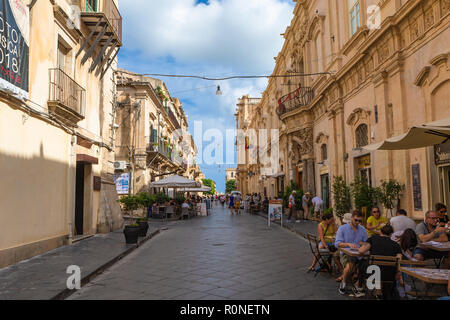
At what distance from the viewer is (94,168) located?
13.4 m

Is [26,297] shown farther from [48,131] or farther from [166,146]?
[166,146]

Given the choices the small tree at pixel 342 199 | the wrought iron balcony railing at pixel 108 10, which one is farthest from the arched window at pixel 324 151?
the wrought iron balcony railing at pixel 108 10

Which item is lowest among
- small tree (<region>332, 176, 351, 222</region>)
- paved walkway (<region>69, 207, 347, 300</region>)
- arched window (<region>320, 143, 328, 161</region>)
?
paved walkway (<region>69, 207, 347, 300</region>)

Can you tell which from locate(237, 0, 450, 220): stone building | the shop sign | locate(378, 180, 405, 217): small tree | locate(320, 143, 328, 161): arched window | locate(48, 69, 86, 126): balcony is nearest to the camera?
the shop sign

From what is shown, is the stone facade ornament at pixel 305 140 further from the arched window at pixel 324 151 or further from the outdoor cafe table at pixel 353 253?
the outdoor cafe table at pixel 353 253

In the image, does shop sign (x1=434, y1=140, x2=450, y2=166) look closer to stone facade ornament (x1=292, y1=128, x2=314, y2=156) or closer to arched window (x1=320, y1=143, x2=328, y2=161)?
arched window (x1=320, y1=143, x2=328, y2=161)

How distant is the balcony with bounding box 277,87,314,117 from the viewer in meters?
20.6

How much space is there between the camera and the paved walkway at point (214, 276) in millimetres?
5539

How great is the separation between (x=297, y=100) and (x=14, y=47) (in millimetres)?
16312

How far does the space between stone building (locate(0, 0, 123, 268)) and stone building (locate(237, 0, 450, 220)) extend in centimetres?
880

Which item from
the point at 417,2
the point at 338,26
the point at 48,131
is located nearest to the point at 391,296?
the point at 417,2

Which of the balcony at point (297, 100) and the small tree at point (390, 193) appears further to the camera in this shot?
the balcony at point (297, 100)

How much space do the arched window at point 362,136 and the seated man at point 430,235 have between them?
7.06 metres

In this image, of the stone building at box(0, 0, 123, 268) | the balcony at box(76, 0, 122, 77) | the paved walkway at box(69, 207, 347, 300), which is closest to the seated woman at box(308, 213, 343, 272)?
the paved walkway at box(69, 207, 347, 300)
